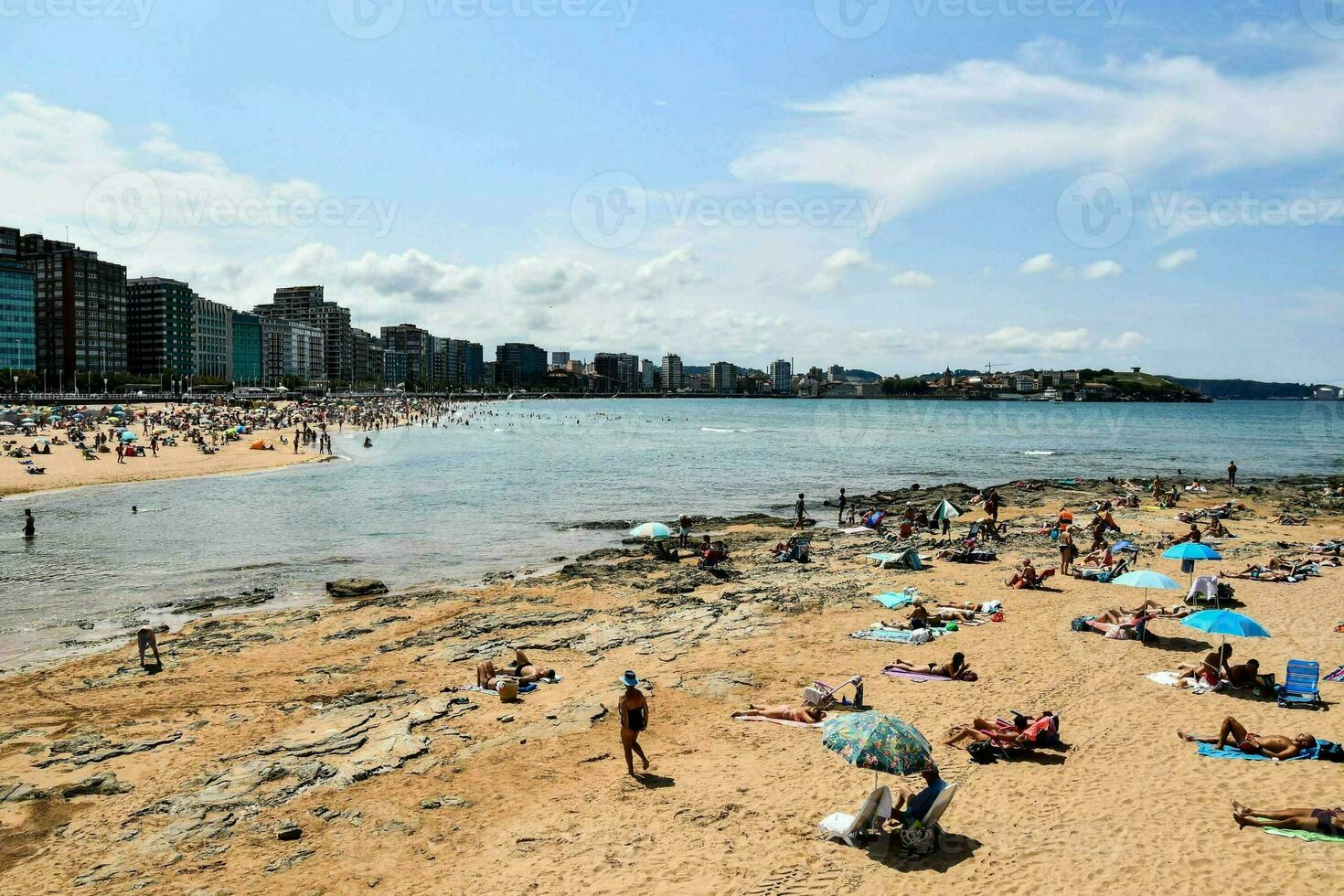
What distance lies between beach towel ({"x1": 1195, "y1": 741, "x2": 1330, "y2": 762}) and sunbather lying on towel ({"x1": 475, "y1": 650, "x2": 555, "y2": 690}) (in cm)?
943

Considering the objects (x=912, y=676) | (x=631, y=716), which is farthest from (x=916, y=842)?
(x=912, y=676)

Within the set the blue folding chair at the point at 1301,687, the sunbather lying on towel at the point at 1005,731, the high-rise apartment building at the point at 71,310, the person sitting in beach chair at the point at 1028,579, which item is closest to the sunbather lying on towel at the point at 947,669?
the sunbather lying on towel at the point at 1005,731

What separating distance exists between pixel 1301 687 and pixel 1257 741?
2483 millimetres

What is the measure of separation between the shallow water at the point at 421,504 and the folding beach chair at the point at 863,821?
50.9 ft

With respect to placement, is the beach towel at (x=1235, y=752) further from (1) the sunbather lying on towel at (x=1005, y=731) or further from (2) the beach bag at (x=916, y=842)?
(2) the beach bag at (x=916, y=842)

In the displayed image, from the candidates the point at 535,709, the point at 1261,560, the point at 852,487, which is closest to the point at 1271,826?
the point at 535,709

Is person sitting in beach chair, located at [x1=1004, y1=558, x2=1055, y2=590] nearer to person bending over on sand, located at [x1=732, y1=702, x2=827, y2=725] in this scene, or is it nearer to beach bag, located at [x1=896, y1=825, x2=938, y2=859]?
person bending over on sand, located at [x1=732, y1=702, x2=827, y2=725]

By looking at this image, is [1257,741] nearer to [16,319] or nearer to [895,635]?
[895,635]

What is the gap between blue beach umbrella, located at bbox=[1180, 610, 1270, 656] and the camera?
12211 millimetres

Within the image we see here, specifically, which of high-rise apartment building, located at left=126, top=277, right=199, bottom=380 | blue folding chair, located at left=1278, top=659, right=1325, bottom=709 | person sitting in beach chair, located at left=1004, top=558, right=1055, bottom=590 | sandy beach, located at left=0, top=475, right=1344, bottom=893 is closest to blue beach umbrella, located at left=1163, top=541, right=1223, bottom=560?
sandy beach, located at left=0, top=475, right=1344, bottom=893

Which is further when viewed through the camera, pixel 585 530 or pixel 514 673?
pixel 585 530

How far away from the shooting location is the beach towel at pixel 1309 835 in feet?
25.4

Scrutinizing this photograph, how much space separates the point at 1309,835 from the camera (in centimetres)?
786

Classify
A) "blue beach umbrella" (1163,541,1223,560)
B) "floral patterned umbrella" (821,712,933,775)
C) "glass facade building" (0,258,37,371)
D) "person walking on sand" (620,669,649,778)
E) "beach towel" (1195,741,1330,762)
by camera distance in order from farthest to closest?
"glass facade building" (0,258,37,371)
"blue beach umbrella" (1163,541,1223,560)
"beach towel" (1195,741,1330,762)
"person walking on sand" (620,669,649,778)
"floral patterned umbrella" (821,712,933,775)
